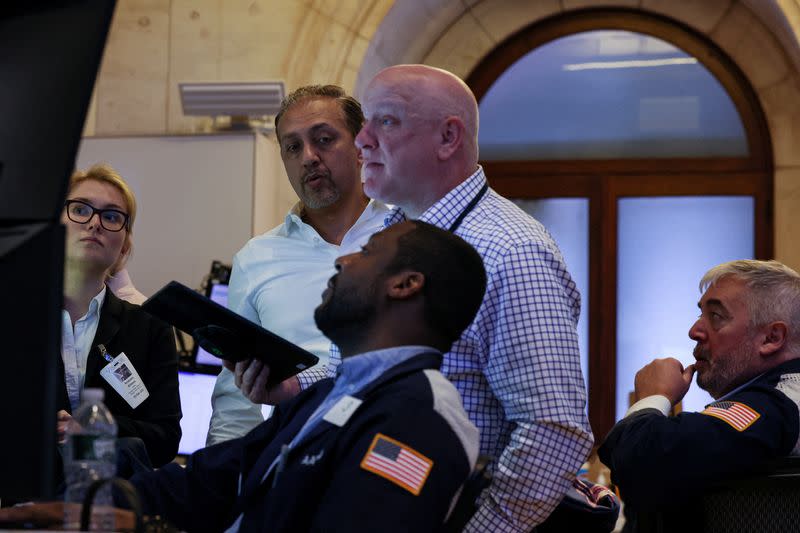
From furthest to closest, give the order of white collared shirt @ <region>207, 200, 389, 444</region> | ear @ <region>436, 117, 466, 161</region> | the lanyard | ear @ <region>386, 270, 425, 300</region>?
white collared shirt @ <region>207, 200, 389, 444</region> < ear @ <region>436, 117, 466, 161</region> < the lanyard < ear @ <region>386, 270, 425, 300</region>

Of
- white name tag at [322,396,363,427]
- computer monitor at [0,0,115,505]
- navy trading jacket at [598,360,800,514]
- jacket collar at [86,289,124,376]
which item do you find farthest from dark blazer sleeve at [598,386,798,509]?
computer monitor at [0,0,115,505]

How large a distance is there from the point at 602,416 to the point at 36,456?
18.8 ft

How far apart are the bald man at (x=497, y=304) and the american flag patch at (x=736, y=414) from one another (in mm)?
548

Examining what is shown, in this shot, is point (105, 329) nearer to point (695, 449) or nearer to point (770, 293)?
point (695, 449)

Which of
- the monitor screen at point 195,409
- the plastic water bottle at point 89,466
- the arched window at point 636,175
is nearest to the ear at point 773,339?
the plastic water bottle at point 89,466

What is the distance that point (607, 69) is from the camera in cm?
687

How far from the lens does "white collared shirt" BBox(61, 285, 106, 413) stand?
9.86 feet

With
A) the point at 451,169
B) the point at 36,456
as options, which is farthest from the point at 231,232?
the point at 36,456

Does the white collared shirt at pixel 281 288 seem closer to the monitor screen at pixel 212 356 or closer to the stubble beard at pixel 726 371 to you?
the stubble beard at pixel 726 371

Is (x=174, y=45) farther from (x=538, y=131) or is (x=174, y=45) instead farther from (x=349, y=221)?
(x=349, y=221)

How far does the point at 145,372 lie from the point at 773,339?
1.81m

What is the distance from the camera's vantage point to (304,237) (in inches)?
133

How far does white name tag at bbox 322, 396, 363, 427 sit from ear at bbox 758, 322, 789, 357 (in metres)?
1.43

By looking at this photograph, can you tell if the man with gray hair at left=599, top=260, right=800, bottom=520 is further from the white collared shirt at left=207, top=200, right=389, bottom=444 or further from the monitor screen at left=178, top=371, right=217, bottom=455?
the monitor screen at left=178, top=371, right=217, bottom=455
